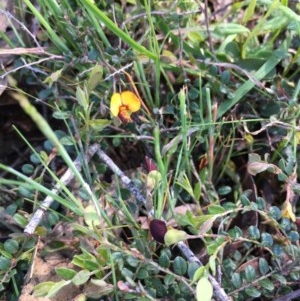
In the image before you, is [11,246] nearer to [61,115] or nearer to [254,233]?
[61,115]

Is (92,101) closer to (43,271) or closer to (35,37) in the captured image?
(35,37)

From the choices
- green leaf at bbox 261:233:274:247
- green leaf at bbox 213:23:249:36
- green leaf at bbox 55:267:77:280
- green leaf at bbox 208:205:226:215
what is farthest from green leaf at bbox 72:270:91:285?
green leaf at bbox 213:23:249:36

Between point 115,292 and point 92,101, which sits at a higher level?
point 92,101

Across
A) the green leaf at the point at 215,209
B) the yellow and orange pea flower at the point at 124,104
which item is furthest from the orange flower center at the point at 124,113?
the green leaf at the point at 215,209

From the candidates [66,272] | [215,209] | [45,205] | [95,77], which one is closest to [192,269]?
[215,209]

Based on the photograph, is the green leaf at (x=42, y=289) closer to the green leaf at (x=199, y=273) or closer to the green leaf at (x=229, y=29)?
the green leaf at (x=199, y=273)

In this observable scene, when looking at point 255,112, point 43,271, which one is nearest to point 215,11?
point 255,112
